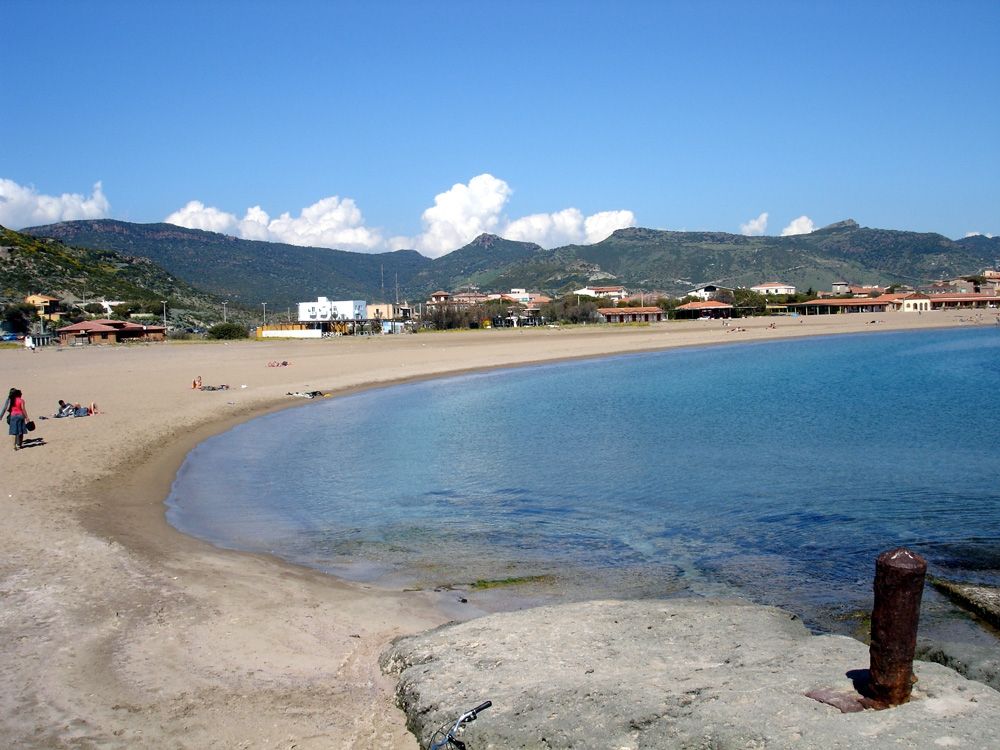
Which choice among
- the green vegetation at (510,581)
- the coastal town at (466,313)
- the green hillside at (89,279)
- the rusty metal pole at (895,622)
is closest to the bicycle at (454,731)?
the rusty metal pole at (895,622)

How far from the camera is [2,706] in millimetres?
5672

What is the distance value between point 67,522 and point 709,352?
164ft

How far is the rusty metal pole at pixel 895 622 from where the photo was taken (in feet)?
14.5

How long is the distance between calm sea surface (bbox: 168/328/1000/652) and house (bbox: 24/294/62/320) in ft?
193

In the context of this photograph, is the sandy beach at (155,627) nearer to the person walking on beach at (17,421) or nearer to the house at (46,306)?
the person walking on beach at (17,421)

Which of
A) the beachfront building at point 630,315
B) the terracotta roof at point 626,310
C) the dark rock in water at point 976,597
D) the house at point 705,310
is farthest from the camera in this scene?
the terracotta roof at point 626,310

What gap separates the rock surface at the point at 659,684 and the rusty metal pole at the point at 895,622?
12 cm

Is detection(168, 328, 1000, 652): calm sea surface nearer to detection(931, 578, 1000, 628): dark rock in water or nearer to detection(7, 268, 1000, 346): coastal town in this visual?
detection(931, 578, 1000, 628): dark rock in water

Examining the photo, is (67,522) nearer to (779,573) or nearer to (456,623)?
(456,623)

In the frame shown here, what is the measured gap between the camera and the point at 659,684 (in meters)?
5.30

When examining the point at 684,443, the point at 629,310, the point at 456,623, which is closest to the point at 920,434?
the point at 684,443

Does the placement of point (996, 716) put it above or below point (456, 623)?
above

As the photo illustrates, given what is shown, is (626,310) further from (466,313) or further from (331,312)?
(331,312)

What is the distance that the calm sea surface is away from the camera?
9523 millimetres
